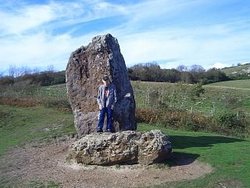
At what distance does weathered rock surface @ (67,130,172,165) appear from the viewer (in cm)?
1431

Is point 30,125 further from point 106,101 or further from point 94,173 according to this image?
point 94,173

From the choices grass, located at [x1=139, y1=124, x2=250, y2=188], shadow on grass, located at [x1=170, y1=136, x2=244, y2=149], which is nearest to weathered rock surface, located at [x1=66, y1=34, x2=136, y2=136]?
shadow on grass, located at [x1=170, y1=136, x2=244, y2=149]

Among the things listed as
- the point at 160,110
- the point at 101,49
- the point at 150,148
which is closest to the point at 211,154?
the point at 150,148

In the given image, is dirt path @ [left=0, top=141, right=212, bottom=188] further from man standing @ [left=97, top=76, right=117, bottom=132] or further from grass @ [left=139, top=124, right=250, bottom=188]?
man standing @ [left=97, top=76, right=117, bottom=132]

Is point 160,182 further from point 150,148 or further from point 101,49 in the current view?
point 101,49

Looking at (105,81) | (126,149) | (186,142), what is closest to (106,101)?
(105,81)

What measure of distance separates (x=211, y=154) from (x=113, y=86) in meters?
4.17

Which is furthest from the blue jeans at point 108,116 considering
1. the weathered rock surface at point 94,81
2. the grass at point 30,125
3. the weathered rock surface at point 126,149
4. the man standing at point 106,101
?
the grass at point 30,125

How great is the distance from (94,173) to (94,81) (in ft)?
15.3

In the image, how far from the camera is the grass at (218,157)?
12617 millimetres

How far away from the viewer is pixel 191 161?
14820mm

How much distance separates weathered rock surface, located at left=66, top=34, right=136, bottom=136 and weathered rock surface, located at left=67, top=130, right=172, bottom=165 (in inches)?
104

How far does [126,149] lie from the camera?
1449 cm

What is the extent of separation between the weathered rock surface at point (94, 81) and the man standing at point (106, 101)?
417 mm
